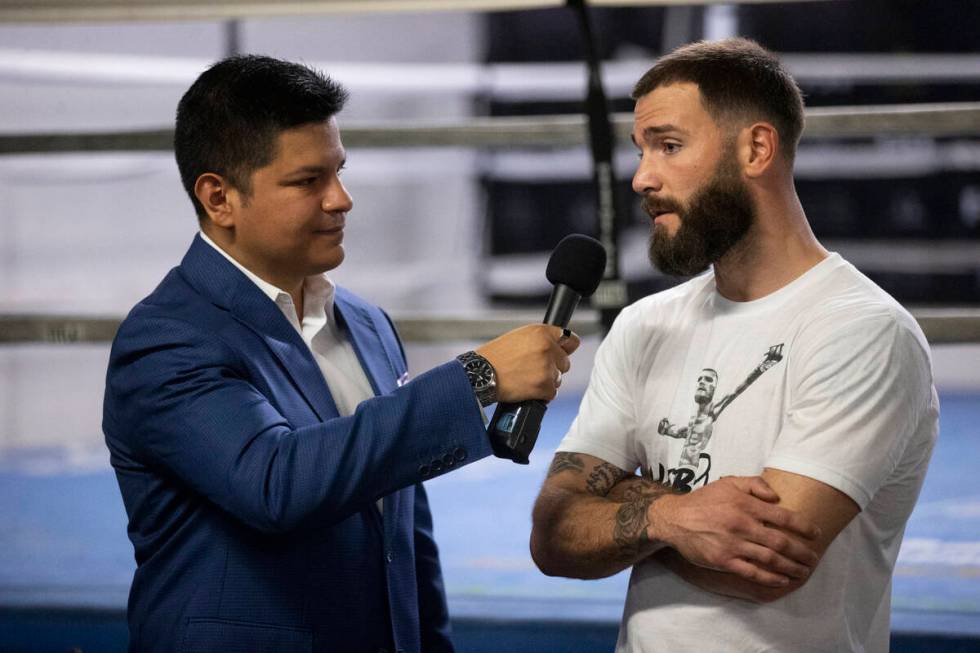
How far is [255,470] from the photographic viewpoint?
5.21ft

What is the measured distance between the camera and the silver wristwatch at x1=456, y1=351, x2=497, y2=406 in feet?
5.39

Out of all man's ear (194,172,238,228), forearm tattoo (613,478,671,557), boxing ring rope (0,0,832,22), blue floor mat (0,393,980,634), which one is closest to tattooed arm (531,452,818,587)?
forearm tattoo (613,478,671,557)

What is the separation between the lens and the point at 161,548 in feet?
5.69

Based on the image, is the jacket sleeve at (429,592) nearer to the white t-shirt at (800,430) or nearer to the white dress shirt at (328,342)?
the white dress shirt at (328,342)

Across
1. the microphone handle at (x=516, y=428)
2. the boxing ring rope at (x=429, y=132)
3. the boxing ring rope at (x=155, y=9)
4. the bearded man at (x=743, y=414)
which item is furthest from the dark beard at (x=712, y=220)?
the boxing ring rope at (x=155, y=9)

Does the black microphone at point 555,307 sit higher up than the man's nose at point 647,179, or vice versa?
the man's nose at point 647,179

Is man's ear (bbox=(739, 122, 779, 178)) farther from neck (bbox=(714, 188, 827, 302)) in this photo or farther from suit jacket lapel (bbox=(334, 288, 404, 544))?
suit jacket lapel (bbox=(334, 288, 404, 544))

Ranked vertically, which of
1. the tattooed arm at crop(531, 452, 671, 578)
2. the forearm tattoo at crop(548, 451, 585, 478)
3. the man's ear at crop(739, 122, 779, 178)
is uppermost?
the man's ear at crop(739, 122, 779, 178)

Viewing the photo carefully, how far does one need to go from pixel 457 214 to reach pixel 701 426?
16278 mm

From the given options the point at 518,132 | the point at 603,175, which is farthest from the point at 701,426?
the point at 518,132

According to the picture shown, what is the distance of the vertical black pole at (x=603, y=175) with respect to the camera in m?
3.05

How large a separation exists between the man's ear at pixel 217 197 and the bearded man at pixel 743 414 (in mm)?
669

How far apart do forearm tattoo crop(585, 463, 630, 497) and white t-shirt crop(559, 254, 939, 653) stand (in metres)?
0.02

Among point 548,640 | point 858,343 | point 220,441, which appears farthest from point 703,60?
point 548,640
